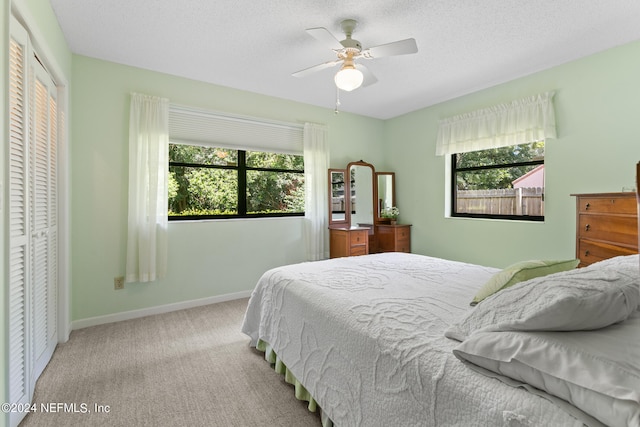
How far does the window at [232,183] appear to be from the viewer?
3551mm

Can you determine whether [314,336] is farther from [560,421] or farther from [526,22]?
[526,22]

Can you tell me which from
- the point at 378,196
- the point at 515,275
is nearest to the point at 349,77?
the point at 515,275

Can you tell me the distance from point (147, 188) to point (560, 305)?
3.29 m

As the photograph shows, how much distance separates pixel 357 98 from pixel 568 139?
2255 mm

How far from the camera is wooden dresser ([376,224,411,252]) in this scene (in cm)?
444

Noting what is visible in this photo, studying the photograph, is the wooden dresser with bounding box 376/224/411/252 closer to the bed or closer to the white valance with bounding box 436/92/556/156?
the white valance with bounding box 436/92/556/156

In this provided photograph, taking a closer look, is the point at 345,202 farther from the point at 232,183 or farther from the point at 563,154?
the point at 563,154

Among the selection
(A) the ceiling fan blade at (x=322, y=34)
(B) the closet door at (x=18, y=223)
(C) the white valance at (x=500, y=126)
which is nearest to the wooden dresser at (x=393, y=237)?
(C) the white valance at (x=500, y=126)

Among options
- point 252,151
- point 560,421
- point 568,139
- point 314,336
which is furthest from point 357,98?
point 560,421

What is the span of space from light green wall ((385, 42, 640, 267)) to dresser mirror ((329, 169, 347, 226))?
113cm

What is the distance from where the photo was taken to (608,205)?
7.59 feet

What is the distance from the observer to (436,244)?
13.9 feet

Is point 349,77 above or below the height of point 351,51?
below

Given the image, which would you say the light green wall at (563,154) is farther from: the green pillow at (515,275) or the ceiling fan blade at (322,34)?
the ceiling fan blade at (322,34)
